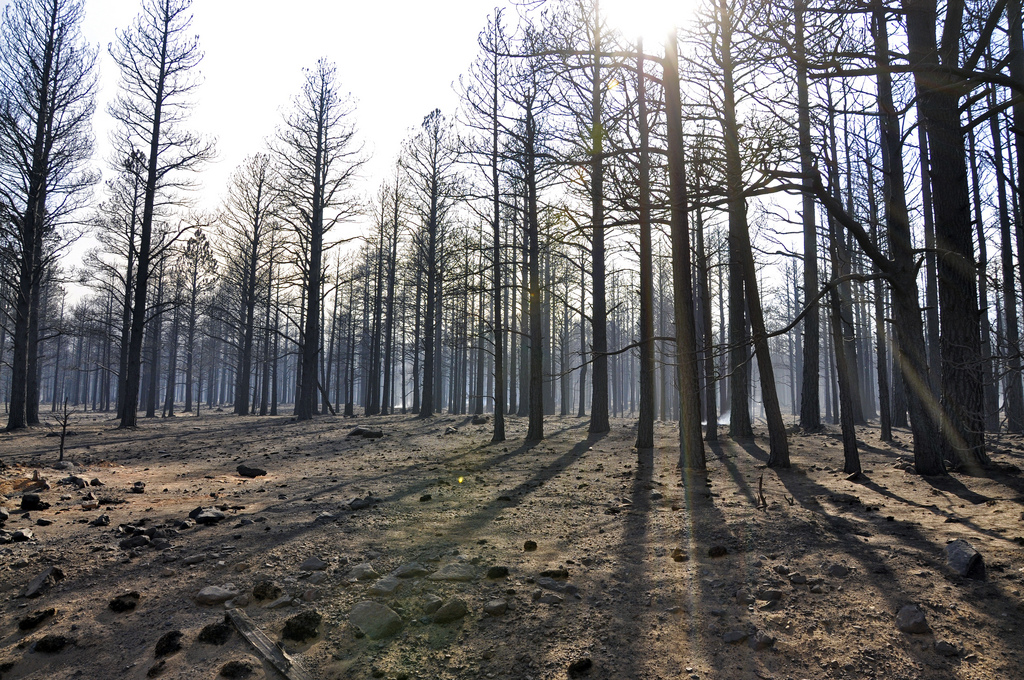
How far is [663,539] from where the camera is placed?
5.11 m

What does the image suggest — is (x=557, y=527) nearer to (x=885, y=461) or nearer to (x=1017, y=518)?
(x=1017, y=518)

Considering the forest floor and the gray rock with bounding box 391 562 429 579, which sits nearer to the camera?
the forest floor

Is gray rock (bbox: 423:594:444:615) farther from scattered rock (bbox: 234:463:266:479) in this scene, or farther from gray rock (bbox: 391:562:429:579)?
scattered rock (bbox: 234:463:266:479)

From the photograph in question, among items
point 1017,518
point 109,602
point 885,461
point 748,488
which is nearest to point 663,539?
point 748,488

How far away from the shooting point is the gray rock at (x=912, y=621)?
3145mm

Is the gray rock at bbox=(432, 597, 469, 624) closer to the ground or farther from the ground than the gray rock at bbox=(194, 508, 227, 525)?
closer to the ground

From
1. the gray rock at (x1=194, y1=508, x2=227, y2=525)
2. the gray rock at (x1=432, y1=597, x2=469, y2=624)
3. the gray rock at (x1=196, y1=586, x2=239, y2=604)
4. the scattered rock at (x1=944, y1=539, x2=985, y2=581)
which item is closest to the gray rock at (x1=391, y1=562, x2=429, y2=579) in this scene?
the gray rock at (x1=432, y1=597, x2=469, y2=624)

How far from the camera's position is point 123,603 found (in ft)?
12.1

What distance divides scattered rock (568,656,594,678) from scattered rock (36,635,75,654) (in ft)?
10.5

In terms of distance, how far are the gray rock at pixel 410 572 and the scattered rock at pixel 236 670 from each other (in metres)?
1.24

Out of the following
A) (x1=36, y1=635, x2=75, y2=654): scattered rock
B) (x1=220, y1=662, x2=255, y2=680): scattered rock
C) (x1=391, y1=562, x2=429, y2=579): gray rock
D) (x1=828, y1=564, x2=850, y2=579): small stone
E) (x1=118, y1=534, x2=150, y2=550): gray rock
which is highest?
(x1=828, y1=564, x2=850, y2=579): small stone

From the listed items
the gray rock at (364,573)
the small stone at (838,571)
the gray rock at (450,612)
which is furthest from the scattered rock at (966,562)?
the gray rock at (364,573)

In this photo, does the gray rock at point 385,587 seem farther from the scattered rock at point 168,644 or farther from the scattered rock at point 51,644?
the scattered rock at point 51,644

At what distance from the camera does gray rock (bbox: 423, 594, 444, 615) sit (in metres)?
3.66
